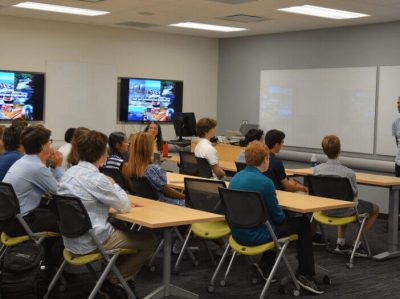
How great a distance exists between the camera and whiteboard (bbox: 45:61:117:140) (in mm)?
10055

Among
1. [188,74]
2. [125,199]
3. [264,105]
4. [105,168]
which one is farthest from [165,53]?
[125,199]

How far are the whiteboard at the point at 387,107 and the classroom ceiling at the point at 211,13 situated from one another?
2.55ft

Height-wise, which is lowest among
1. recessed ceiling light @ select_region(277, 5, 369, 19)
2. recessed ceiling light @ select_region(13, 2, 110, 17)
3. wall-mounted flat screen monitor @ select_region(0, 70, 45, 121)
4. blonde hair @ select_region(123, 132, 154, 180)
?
blonde hair @ select_region(123, 132, 154, 180)

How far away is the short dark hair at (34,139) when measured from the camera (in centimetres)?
459

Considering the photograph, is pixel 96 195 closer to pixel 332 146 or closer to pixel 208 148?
pixel 332 146

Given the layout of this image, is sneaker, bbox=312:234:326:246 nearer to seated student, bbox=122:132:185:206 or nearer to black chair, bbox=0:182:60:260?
seated student, bbox=122:132:185:206

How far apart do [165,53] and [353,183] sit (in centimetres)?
620

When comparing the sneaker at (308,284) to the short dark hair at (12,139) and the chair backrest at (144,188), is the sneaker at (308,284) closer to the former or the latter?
the chair backrest at (144,188)

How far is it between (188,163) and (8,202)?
10.4 feet

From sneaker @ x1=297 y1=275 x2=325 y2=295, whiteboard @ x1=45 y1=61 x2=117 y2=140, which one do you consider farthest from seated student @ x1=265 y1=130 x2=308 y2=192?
whiteboard @ x1=45 y1=61 x2=117 y2=140

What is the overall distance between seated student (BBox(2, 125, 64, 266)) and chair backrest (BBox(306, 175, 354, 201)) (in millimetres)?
2503

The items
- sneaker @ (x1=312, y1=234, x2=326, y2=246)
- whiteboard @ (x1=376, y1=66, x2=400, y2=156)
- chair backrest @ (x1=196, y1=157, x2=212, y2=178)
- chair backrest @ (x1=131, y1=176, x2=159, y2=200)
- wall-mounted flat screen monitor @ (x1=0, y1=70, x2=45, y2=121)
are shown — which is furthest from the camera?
wall-mounted flat screen monitor @ (x1=0, y1=70, x2=45, y2=121)

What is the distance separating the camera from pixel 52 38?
9.95 metres

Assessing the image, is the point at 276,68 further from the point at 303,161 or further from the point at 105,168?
the point at 105,168
